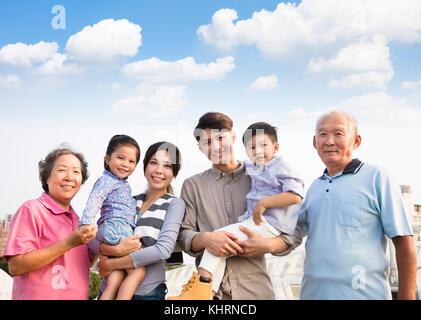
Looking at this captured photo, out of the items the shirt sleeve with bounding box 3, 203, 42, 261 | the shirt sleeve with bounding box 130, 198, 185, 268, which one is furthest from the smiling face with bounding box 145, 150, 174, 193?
the shirt sleeve with bounding box 3, 203, 42, 261

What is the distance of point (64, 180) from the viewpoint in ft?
→ 11.0

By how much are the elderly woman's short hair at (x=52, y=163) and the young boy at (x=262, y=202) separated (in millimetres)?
1290

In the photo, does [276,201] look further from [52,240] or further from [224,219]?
[52,240]

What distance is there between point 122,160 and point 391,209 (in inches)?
84.8

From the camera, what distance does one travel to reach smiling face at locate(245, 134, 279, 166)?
3551 millimetres

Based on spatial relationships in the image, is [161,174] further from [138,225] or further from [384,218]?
[384,218]

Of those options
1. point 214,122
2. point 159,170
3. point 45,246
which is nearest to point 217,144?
point 214,122

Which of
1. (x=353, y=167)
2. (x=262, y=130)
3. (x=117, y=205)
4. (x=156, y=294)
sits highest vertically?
(x=262, y=130)

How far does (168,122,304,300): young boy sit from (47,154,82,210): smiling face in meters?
1.18

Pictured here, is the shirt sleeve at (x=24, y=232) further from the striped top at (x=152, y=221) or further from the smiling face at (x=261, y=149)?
the smiling face at (x=261, y=149)

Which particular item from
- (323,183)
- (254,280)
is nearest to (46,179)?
(254,280)

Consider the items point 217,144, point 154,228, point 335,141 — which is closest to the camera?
point 335,141

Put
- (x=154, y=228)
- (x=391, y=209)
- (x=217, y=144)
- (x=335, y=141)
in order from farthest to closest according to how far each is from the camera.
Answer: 1. (x=217, y=144)
2. (x=154, y=228)
3. (x=335, y=141)
4. (x=391, y=209)

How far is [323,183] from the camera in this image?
3.33 meters
